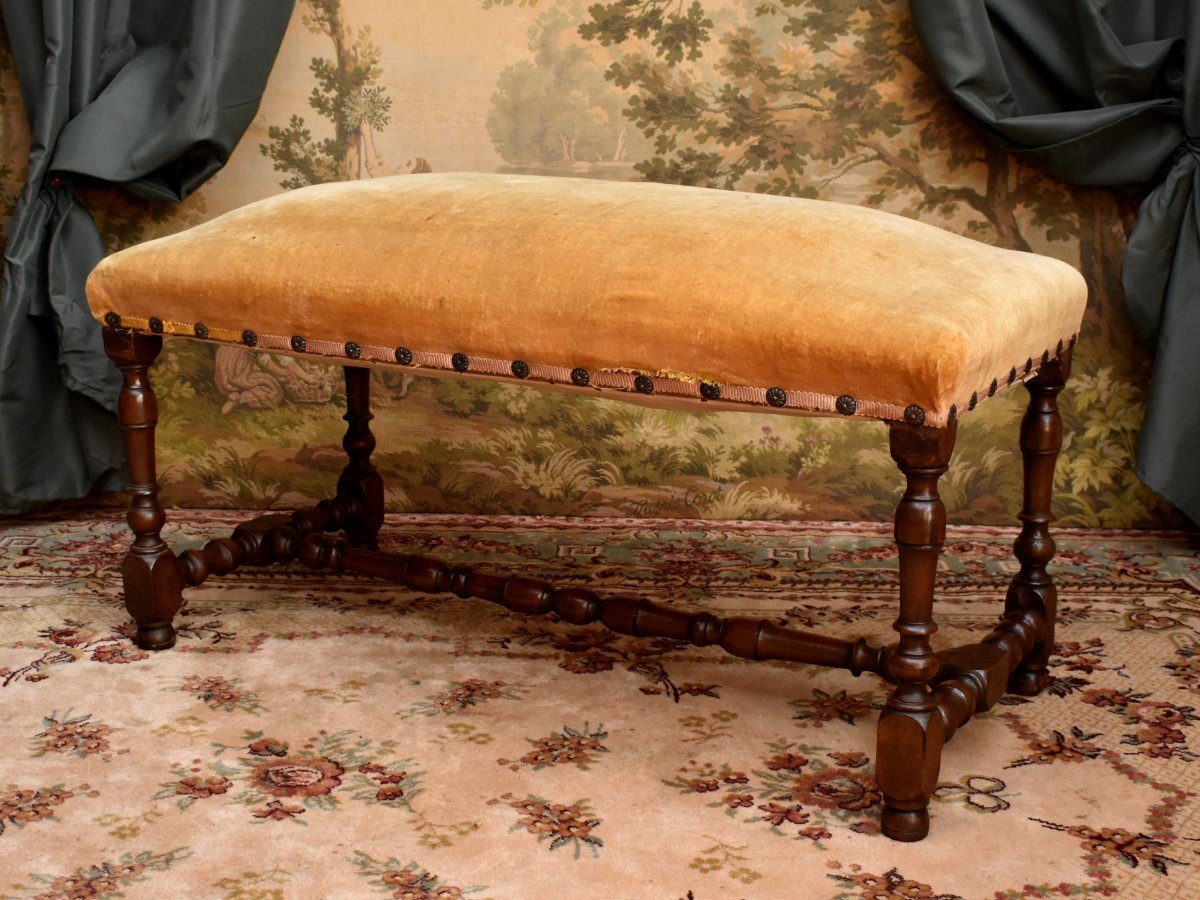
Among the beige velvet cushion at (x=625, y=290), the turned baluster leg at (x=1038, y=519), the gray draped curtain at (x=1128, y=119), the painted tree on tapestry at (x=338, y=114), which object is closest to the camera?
the beige velvet cushion at (x=625, y=290)

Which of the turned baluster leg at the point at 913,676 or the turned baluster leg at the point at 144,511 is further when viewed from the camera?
the turned baluster leg at the point at 144,511

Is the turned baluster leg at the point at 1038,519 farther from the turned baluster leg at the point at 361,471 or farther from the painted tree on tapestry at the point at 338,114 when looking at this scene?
the painted tree on tapestry at the point at 338,114

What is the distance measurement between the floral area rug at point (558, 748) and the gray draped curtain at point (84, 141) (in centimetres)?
42

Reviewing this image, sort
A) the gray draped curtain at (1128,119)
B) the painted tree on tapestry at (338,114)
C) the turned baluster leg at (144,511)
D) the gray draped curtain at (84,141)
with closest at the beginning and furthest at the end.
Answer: the turned baluster leg at (144,511) < the gray draped curtain at (1128,119) < the gray draped curtain at (84,141) < the painted tree on tapestry at (338,114)

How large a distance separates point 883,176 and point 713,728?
5.03ft

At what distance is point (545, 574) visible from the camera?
2.79m

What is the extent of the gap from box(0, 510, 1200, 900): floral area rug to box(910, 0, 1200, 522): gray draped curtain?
0.37 m

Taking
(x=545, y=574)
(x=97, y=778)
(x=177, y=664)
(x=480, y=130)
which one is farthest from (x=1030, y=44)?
(x=97, y=778)

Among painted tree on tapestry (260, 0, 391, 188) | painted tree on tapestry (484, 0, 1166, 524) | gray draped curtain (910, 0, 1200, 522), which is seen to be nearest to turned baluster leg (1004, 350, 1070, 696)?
gray draped curtain (910, 0, 1200, 522)

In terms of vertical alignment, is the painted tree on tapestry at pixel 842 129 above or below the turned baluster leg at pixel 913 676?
above

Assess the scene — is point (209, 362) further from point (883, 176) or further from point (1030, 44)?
point (1030, 44)

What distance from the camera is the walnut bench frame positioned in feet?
5.55

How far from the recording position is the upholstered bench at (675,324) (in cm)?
163

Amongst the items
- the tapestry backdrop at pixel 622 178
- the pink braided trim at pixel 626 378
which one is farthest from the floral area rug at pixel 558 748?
the pink braided trim at pixel 626 378
